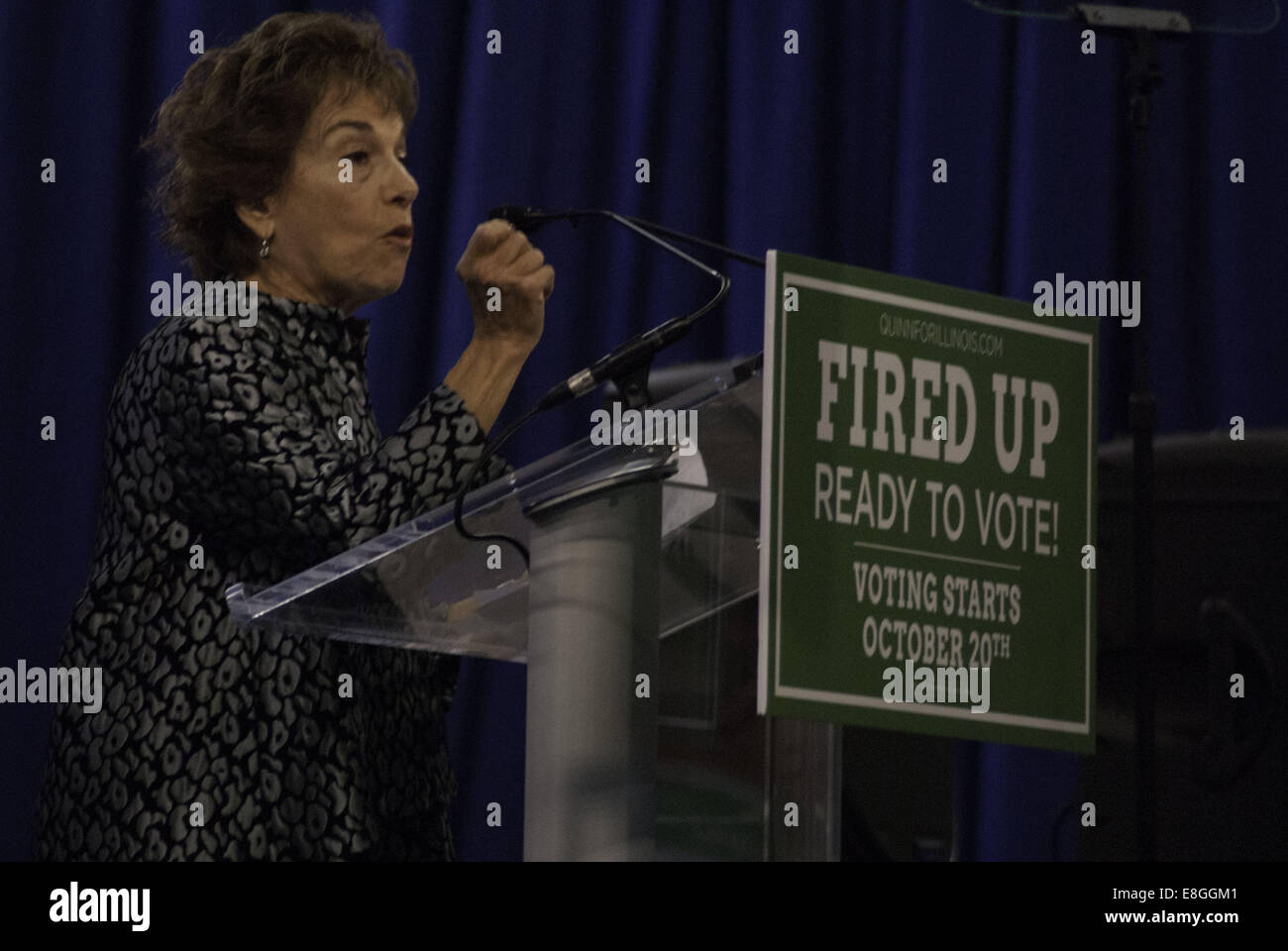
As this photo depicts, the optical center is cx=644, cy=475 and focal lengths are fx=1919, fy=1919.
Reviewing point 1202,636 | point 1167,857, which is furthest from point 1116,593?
point 1167,857

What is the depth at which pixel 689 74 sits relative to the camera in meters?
2.96

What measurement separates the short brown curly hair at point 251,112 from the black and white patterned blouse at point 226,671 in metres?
0.26

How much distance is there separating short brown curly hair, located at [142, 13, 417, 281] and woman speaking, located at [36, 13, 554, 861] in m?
0.16

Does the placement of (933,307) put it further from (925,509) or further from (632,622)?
(632,622)

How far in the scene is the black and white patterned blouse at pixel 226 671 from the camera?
1.57 meters

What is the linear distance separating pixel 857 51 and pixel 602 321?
25.2 inches

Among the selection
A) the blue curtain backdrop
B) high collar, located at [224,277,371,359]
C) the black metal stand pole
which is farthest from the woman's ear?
the black metal stand pole

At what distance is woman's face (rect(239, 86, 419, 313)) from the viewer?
1864 mm

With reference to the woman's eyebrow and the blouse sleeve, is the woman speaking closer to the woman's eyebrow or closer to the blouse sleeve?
the blouse sleeve

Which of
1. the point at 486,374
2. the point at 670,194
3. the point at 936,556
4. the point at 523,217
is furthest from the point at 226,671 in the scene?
the point at 670,194
